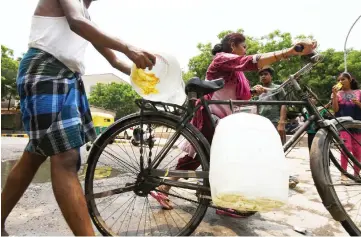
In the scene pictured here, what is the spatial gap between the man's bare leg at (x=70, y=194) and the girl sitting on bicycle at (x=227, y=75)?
0.88 m

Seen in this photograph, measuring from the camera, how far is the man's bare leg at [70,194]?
1.68 metres

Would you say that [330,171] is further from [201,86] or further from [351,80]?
[351,80]

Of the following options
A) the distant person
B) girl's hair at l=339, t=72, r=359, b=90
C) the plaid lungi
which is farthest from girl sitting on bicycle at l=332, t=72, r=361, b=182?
the plaid lungi

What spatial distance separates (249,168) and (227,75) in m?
1.24

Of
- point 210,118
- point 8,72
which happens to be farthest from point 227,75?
point 8,72

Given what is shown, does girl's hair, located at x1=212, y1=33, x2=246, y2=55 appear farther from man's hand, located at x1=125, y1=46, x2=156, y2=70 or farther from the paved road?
the paved road

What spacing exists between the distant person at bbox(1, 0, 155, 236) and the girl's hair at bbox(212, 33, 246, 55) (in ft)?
4.40

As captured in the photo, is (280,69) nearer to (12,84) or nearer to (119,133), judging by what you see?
(119,133)

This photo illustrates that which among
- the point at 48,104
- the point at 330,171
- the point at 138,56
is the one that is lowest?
the point at 330,171

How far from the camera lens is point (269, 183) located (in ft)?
5.59

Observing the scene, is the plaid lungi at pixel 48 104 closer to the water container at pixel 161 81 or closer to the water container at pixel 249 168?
the water container at pixel 161 81

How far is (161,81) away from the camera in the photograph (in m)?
2.34

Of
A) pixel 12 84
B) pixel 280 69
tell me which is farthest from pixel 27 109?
pixel 12 84

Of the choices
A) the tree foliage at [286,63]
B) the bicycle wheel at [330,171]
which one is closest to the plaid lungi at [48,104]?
the bicycle wheel at [330,171]
